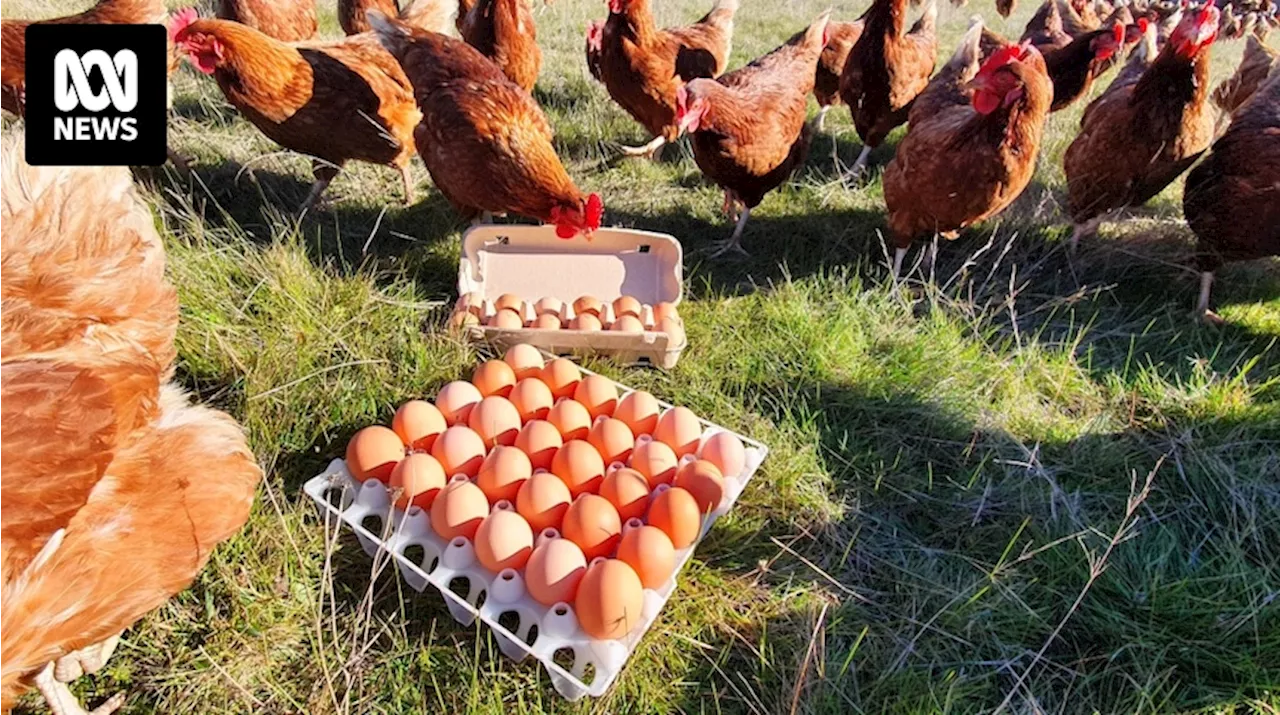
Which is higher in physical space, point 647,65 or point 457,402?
point 647,65

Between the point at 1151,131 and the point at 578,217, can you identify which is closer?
the point at 578,217

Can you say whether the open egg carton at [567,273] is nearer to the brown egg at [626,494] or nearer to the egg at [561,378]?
the egg at [561,378]

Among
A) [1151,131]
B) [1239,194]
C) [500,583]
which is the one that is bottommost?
[500,583]

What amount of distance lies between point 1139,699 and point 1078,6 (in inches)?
259

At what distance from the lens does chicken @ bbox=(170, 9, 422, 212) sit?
8.41 ft

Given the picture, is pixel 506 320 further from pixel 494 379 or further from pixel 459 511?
pixel 459 511

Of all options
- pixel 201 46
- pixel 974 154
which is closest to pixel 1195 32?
pixel 974 154

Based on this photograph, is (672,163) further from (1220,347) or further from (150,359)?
(150,359)

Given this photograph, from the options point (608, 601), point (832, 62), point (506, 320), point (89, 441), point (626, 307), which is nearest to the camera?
point (89, 441)

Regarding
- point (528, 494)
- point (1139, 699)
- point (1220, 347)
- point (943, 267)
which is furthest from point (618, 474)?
point (1220, 347)

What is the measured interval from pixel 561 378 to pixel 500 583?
0.66 metres

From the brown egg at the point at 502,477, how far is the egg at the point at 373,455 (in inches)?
9.1

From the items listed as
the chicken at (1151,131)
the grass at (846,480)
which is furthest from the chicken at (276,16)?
the chicken at (1151,131)

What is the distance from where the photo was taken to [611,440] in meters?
1.80
